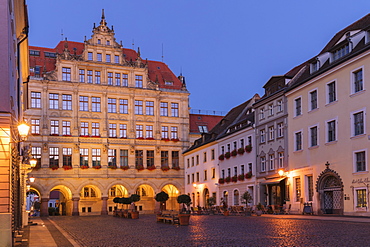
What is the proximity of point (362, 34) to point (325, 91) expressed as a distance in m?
5.24

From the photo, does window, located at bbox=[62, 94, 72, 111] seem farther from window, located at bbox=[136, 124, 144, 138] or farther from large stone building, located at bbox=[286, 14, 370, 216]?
large stone building, located at bbox=[286, 14, 370, 216]

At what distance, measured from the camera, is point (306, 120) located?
38.5m

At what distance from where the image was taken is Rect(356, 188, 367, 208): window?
3075cm

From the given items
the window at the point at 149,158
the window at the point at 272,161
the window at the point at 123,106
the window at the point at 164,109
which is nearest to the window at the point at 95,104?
the window at the point at 123,106

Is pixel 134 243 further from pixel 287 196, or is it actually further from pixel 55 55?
pixel 55 55

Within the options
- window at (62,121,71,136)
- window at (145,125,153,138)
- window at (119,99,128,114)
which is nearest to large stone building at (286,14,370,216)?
window at (145,125,153,138)

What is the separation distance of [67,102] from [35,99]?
4228 millimetres

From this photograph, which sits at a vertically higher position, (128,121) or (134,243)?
(128,121)

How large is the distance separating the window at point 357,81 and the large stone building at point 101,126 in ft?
130

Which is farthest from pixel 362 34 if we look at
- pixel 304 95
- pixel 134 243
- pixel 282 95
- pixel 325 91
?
pixel 134 243

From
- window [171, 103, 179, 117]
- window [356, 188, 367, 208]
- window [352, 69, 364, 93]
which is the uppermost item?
window [171, 103, 179, 117]

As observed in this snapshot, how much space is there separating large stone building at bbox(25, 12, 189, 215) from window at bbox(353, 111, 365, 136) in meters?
39.6

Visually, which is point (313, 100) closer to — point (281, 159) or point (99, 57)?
point (281, 159)

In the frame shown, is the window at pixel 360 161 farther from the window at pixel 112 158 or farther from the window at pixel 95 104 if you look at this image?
the window at pixel 95 104
